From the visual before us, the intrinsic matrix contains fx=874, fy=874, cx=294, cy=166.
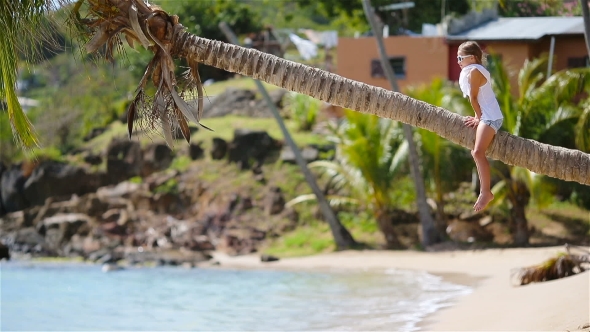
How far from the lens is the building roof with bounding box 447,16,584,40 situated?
27328 millimetres

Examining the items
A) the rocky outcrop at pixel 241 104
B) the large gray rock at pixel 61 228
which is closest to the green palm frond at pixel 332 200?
the large gray rock at pixel 61 228

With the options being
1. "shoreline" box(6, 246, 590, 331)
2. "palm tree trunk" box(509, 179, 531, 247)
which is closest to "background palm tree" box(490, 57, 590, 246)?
"palm tree trunk" box(509, 179, 531, 247)

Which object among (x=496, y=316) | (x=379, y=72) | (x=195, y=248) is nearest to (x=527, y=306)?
(x=496, y=316)

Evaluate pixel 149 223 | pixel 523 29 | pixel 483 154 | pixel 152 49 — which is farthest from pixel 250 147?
pixel 483 154

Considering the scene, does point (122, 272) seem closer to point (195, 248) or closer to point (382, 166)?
point (195, 248)

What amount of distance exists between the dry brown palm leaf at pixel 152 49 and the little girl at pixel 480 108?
260 cm

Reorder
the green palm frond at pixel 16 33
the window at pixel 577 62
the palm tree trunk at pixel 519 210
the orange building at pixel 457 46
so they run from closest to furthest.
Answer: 1. the green palm frond at pixel 16 33
2. the palm tree trunk at pixel 519 210
3. the window at pixel 577 62
4. the orange building at pixel 457 46

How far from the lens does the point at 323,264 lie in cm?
2223

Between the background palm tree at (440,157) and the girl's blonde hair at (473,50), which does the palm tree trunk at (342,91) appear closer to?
the girl's blonde hair at (473,50)

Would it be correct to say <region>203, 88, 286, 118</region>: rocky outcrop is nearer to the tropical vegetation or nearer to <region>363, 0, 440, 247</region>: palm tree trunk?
the tropical vegetation

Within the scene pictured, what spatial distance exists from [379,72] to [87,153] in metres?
11.8

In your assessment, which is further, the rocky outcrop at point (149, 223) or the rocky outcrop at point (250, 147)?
the rocky outcrop at point (250, 147)

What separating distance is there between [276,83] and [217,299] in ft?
33.2

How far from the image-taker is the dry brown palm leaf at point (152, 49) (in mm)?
8555
